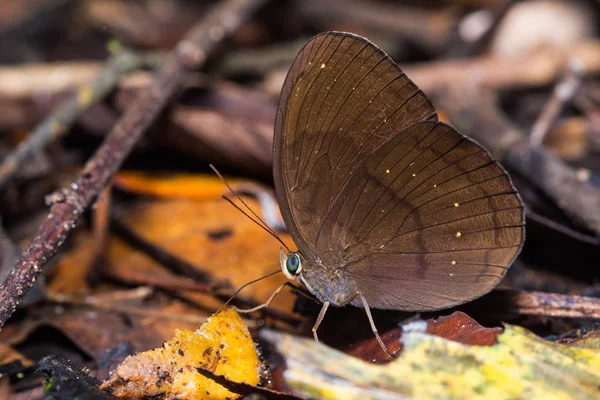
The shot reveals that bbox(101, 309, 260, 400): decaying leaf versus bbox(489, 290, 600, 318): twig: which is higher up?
bbox(489, 290, 600, 318): twig

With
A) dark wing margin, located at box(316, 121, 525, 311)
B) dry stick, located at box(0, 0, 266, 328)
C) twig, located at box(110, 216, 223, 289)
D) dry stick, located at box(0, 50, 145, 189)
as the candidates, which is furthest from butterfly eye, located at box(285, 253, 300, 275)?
dry stick, located at box(0, 50, 145, 189)

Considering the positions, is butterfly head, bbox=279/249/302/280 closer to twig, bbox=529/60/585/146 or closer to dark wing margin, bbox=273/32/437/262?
dark wing margin, bbox=273/32/437/262

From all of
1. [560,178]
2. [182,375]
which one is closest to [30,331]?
[182,375]

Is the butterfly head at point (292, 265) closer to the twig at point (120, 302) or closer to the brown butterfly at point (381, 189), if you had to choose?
the brown butterfly at point (381, 189)

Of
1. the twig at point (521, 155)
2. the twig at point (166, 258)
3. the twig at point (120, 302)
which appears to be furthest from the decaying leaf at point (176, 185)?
the twig at point (521, 155)

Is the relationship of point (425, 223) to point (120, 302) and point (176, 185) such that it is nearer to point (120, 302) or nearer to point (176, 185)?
point (120, 302)
